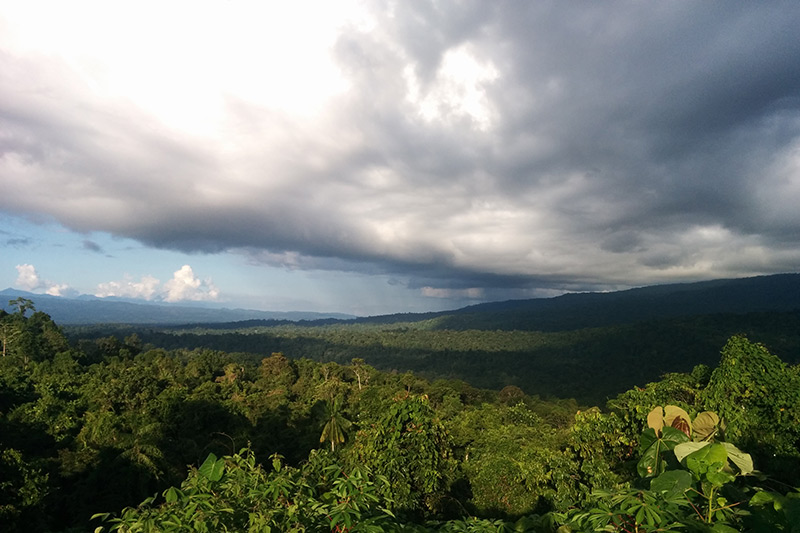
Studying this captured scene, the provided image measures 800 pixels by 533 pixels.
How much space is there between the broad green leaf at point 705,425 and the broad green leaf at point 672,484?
149 cm

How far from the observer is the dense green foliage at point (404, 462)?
244cm

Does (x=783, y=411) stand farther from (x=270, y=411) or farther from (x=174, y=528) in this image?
(x=270, y=411)

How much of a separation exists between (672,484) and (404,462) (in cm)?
745

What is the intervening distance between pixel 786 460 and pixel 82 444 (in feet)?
111

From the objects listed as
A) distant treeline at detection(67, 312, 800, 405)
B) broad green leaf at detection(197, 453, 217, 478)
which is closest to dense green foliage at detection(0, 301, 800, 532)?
broad green leaf at detection(197, 453, 217, 478)

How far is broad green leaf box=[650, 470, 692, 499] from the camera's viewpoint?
2197mm

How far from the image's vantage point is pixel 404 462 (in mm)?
8875

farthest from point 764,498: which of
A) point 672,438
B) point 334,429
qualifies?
point 334,429

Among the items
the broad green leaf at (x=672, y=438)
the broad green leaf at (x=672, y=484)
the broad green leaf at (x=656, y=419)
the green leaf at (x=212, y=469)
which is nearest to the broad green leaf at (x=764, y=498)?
the broad green leaf at (x=672, y=484)

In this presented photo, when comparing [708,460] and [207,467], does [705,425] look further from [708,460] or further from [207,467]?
[207,467]

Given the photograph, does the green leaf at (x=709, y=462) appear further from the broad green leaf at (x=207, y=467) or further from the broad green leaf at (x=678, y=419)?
the broad green leaf at (x=207, y=467)

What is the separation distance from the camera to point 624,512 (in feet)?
6.54

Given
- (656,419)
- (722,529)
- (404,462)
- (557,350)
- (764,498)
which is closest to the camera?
(722,529)

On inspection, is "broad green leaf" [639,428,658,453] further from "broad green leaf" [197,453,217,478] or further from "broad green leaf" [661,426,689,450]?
"broad green leaf" [197,453,217,478]
